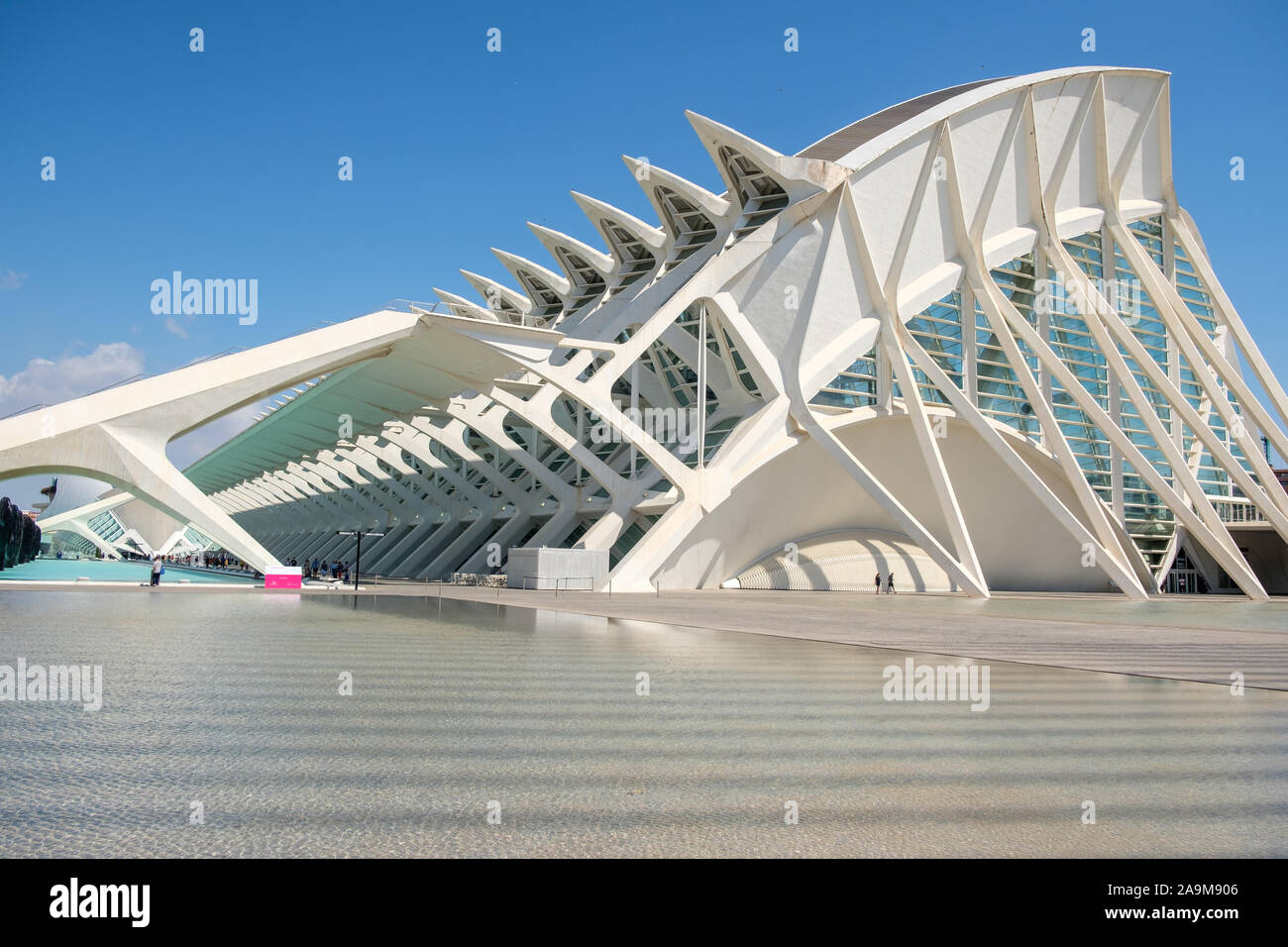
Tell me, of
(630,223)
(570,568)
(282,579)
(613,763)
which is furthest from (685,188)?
(613,763)

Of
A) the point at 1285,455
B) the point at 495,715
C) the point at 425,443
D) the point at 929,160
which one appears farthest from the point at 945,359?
the point at 495,715

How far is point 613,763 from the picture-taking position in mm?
4621

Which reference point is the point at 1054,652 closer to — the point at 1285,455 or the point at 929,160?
the point at 929,160

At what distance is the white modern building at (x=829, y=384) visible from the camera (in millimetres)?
24719

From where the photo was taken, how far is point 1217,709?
702 cm

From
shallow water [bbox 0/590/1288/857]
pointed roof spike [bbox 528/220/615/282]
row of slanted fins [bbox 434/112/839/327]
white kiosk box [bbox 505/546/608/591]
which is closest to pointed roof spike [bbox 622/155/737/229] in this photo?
row of slanted fins [bbox 434/112/839/327]

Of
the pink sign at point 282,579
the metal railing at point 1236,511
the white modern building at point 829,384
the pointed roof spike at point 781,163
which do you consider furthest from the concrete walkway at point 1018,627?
the metal railing at point 1236,511

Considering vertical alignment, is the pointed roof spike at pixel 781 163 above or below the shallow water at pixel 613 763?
above

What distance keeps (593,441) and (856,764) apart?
98.9 ft

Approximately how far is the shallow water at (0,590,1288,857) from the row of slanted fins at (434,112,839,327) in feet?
61.2

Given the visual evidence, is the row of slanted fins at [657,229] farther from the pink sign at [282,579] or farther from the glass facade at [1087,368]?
the pink sign at [282,579]

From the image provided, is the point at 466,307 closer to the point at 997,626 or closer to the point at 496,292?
the point at 496,292

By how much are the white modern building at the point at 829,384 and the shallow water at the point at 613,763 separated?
14.5 meters

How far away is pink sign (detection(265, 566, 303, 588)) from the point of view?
22.9 metres
